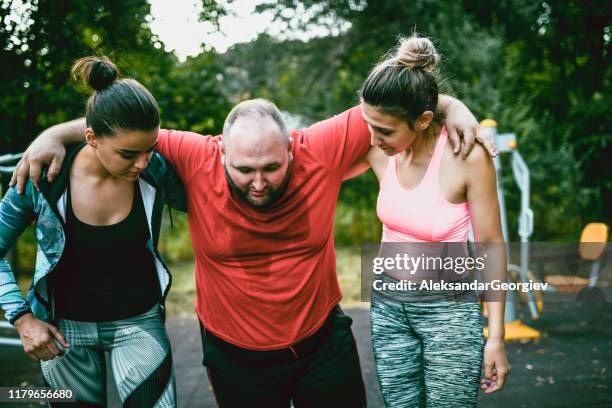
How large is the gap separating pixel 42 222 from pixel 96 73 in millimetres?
544

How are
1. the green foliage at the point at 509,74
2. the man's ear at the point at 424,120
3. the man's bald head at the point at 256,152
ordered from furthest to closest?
the green foliage at the point at 509,74
the man's ear at the point at 424,120
the man's bald head at the point at 256,152

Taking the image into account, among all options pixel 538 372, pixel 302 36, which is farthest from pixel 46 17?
pixel 302 36

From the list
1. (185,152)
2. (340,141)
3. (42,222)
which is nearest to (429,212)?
(340,141)

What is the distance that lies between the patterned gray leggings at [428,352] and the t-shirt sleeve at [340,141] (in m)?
0.55

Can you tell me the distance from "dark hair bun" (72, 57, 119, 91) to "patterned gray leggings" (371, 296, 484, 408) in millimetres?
1248

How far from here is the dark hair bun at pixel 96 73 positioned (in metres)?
1.83

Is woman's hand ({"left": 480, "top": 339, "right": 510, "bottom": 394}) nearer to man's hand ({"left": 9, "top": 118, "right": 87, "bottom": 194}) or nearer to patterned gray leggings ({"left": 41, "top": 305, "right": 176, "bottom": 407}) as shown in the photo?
patterned gray leggings ({"left": 41, "top": 305, "right": 176, "bottom": 407})

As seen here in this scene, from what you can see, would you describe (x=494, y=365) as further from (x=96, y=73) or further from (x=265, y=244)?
(x=96, y=73)

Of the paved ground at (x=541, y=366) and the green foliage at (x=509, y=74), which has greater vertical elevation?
the green foliage at (x=509, y=74)

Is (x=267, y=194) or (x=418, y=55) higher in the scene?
(x=418, y=55)

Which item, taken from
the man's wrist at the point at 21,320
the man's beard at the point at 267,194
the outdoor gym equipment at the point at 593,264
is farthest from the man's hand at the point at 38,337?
the outdoor gym equipment at the point at 593,264

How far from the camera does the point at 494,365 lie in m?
1.83

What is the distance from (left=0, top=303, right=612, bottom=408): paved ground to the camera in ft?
12.2

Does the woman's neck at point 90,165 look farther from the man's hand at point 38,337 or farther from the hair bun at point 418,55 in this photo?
the hair bun at point 418,55
